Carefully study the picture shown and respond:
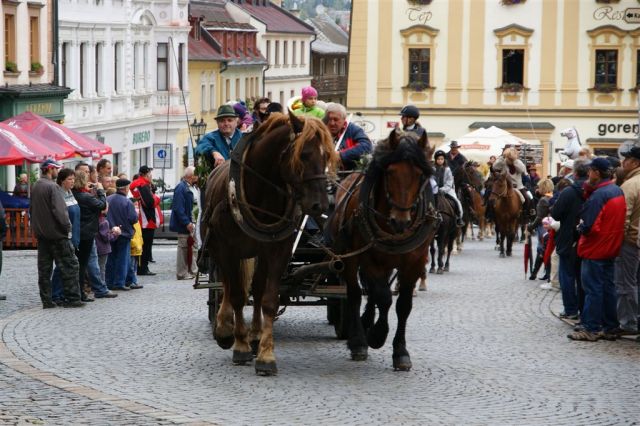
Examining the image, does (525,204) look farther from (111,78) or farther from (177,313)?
(111,78)

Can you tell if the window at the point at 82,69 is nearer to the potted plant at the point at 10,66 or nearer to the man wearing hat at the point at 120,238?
the potted plant at the point at 10,66

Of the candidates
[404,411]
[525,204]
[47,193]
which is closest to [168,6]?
[525,204]

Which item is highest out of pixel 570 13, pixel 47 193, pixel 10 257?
pixel 570 13

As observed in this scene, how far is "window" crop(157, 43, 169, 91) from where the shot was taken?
222 ft

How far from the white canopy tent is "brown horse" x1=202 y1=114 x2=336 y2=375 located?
3139cm

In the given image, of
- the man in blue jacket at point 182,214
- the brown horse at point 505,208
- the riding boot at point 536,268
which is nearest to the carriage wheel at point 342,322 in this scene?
the man in blue jacket at point 182,214

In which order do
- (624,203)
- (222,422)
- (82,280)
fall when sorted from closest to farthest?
(222,422), (624,203), (82,280)

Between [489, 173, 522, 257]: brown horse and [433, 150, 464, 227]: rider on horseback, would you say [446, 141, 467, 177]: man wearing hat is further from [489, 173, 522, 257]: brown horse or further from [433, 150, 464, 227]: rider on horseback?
[433, 150, 464, 227]: rider on horseback

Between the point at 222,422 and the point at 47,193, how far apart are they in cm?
818

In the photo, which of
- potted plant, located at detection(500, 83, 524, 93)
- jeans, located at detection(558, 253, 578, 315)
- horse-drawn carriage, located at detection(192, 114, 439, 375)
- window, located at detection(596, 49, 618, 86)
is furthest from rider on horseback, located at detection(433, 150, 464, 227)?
window, located at detection(596, 49, 618, 86)

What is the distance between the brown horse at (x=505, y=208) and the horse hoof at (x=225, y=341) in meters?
18.0

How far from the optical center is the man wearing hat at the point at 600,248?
50.7 ft

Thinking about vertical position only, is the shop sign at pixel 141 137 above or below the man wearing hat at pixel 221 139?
below

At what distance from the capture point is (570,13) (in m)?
63.3
